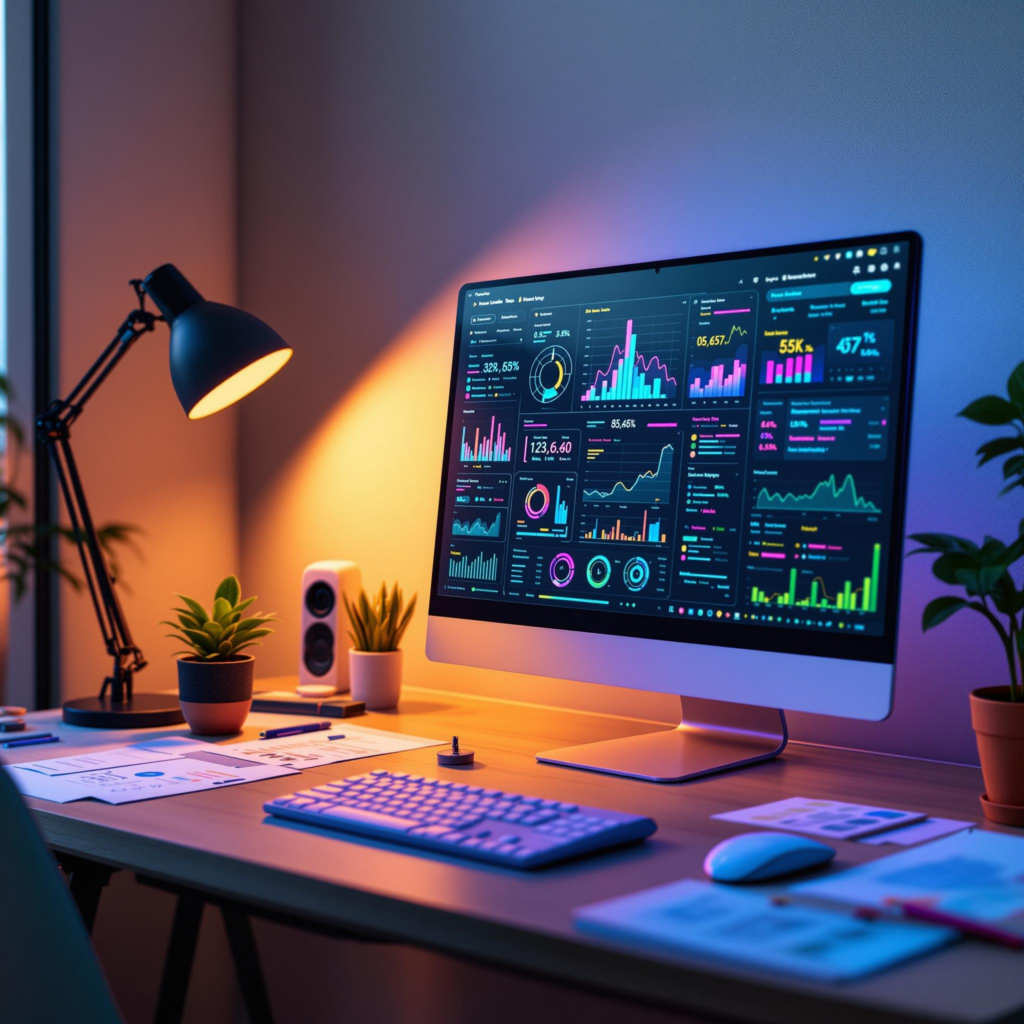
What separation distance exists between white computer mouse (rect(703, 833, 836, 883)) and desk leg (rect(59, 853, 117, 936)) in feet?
2.50

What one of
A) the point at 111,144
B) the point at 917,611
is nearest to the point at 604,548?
the point at 917,611

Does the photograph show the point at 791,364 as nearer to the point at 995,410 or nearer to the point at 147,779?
the point at 995,410

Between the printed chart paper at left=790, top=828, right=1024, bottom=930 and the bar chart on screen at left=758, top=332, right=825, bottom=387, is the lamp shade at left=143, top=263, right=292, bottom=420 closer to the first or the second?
the bar chart on screen at left=758, top=332, right=825, bottom=387

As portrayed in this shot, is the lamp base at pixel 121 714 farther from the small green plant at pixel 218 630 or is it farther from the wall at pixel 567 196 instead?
the wall at pixel 567 196

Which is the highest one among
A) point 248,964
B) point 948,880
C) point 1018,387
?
point 1018,387

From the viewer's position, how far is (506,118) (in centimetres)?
179

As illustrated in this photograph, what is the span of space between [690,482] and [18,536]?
1.20 m

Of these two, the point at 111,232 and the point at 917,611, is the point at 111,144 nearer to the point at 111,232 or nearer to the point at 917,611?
the point at 111,232

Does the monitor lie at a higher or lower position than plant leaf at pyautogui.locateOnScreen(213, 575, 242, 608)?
higher

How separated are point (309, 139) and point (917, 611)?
1.39m

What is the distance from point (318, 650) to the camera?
69.2 inches

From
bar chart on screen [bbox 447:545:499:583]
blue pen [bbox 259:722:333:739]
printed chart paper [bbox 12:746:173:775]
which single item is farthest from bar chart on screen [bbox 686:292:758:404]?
printed chart paper [bbox 12:746:173:775]

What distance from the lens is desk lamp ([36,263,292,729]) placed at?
1.50 m

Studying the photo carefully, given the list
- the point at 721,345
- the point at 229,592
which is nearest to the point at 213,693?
the point at 229,592
